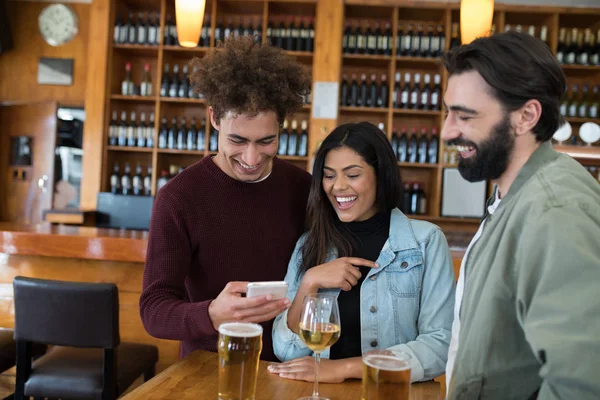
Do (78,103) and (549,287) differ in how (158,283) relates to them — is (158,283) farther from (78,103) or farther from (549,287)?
(78,103)

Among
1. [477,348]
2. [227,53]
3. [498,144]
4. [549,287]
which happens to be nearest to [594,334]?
[549,287]

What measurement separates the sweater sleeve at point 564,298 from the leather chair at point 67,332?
1.64 metres

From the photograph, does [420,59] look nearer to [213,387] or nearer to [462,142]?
[462,142]

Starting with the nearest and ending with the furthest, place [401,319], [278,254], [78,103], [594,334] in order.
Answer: [594,334] → [401,319] → [278,254] → [78,103]

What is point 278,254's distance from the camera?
175cm

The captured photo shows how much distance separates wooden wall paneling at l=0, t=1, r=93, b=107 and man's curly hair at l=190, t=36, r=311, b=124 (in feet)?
15.7

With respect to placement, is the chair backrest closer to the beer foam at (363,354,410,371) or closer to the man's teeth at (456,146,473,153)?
the beer foam at (363,354,410,371)

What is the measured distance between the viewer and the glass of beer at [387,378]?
1.01 metres

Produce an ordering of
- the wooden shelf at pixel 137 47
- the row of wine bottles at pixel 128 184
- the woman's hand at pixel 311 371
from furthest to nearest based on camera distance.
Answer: the row of wine bottles at pixel 128 184 < the wooden shelf at pixel 137 47 < the woman's hand at pixel 311 371

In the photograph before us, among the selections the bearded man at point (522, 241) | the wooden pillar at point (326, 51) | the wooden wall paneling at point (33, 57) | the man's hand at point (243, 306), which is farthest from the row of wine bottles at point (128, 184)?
the bearded man at point (522, 241)

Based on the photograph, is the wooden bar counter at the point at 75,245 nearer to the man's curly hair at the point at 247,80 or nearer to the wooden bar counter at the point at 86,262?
the wooden bar counter at the point at 86,262

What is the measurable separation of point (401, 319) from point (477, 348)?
21.5 inches

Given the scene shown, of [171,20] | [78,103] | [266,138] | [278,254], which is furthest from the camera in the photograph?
[78,103]

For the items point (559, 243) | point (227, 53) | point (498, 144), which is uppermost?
point (227, 53)
